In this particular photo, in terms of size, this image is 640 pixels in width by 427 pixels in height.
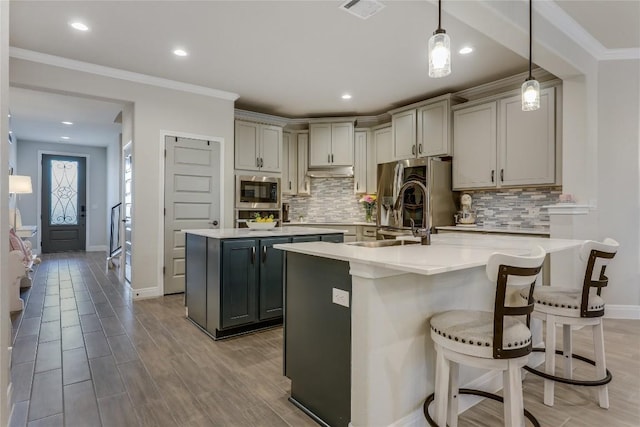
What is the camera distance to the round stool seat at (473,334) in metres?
1.43

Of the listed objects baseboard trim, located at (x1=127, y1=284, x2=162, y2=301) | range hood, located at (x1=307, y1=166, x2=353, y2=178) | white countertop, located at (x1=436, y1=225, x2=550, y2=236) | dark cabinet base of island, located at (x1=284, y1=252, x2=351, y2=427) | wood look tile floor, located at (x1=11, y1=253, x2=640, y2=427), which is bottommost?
wood look tile floor, located at (x1=11, y1=253, x2=640, y2=427)

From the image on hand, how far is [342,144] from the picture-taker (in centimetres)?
598

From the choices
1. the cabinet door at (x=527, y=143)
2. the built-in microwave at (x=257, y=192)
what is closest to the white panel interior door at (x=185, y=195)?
the built-in microwave at (x=257, y=192)

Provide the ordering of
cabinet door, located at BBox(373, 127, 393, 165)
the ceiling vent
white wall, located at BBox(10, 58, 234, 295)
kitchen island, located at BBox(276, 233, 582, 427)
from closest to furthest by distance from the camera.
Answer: kitchen island, located at BBox(276, 233, 582, 427) → the ceiling vent → white wall, located at BBox(10, 58, 234, 295) → cabinet door, located at BBox(373, 127, 393, 165)

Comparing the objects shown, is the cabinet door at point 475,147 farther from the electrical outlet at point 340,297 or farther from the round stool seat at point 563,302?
the electrical outlet at point 340,297

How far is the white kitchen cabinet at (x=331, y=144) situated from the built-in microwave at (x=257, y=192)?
88cm

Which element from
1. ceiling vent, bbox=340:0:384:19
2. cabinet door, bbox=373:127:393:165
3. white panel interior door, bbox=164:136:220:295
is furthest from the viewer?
cabinet door, bbox=373:127:393:165

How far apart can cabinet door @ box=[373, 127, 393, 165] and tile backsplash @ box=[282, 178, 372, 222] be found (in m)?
0.75

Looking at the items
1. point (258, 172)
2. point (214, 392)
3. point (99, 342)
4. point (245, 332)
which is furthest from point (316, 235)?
point (258, 172)

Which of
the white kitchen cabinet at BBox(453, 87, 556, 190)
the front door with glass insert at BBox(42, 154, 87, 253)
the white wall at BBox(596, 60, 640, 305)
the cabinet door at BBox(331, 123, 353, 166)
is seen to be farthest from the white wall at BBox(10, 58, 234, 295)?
the front door with glass insert at BBox(42, 154, 87, 253)

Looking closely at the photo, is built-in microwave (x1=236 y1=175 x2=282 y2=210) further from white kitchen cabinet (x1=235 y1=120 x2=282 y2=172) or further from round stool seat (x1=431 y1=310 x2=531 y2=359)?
round stool seat (x1=431 y1=310 x2=531 y2=359)

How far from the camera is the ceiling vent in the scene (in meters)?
2.72

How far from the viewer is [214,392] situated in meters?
2.14

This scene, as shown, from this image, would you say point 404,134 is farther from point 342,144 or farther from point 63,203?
point 63,203
